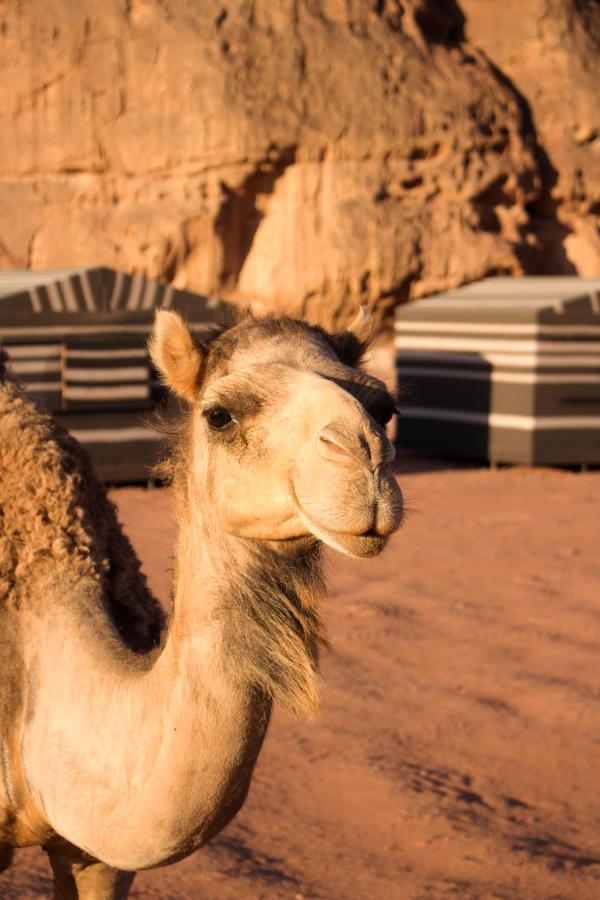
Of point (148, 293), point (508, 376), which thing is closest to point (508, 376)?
point (508, 376)

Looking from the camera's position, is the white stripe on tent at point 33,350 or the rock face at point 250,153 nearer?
the white stripe on tent at point 33,350

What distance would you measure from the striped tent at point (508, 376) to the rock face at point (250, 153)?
3728 millimetres

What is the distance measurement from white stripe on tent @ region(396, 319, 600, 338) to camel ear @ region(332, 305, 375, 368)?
A: 10.2m

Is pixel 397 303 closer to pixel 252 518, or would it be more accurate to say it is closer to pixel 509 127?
pixel 509 127

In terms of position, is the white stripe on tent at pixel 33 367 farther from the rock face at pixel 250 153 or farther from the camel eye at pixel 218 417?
the camel eye at pixel 218 417

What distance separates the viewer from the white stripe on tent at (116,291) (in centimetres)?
1234

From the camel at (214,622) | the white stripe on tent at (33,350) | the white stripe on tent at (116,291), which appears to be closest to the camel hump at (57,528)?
the camel at (214,622)

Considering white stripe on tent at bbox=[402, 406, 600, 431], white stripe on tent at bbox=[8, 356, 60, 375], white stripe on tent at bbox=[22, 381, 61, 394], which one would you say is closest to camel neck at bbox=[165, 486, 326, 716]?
white stripe on tent at bbox=[22, 381, 61, 394]

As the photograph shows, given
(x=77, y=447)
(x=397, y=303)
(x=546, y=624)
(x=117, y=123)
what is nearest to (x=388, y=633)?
(x=546, y=624)

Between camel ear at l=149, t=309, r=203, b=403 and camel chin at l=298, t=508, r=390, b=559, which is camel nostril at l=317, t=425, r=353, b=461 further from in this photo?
camel ear at l=149, t=309, r=203, b=403

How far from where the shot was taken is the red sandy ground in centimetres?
436

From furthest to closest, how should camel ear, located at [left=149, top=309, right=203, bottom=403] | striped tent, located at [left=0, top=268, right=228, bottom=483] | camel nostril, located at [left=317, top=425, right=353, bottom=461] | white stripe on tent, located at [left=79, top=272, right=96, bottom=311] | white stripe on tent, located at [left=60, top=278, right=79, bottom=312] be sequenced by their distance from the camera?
1. white stripe on tent, located at [left=79, top=272, right=96, bottom=311]
2. white stripe on tent, located at [left=60, top=278, right=79, bottom=312]
3. striped tent, located at [left=0, top=268, right=228, bottom=483]
4. camel ear, located at [left=149, top=309, right=203, bottom=403]
5. camel nostril, located at [left=317, top=425, right=353, bottom=461]

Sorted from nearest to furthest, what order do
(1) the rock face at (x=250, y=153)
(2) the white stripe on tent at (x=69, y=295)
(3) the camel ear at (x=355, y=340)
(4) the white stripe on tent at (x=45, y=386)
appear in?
(3) the camel ear at (x=355, y=340) < (4) the white stripe on tent at (x=45, y=386) < (2) the white stripe on tent at (x=69, y=295) < (1) the rock face at (x=250, y=153)

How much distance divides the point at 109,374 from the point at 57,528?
8.77 meters
